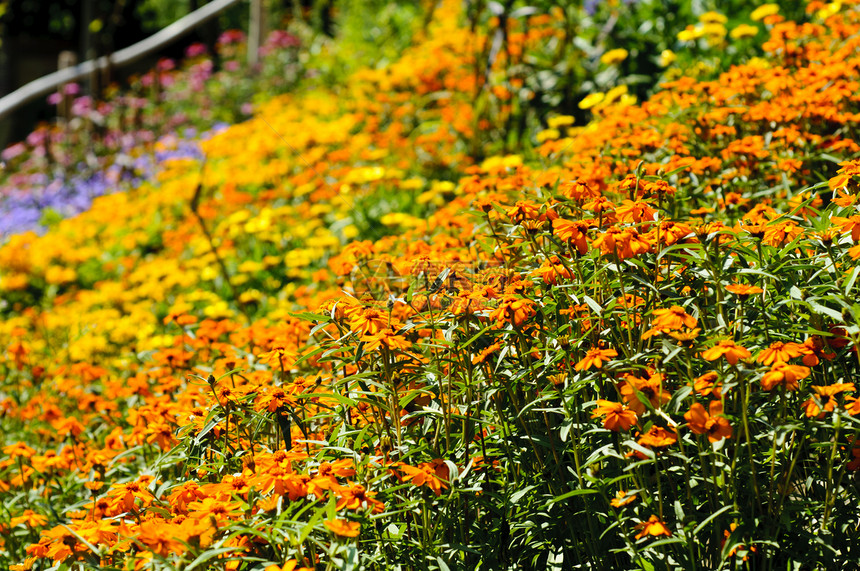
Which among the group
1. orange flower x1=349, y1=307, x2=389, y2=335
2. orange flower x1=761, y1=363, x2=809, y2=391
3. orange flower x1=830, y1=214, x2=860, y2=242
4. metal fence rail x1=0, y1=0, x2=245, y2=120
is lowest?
metal fence rail x1=0, y1=0, x2=245, y2=120

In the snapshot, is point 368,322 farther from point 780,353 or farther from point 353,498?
point 780,353

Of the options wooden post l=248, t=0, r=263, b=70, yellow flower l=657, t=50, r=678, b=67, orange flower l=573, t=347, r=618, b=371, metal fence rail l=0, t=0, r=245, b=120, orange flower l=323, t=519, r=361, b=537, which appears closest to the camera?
orange flower l=323, t=519, r=361, b=537

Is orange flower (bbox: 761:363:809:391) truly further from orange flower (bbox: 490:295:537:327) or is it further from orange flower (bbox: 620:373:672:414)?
orange flower (bbox: 490:295:537:327)

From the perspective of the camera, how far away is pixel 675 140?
2.60 m

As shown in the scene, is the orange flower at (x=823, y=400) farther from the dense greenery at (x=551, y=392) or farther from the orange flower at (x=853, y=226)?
the orange flower at (x=853, y=226)

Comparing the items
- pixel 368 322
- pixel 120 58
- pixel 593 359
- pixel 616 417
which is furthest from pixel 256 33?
pixel 616 417

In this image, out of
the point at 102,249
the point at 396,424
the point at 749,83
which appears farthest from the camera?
the point at 102,249

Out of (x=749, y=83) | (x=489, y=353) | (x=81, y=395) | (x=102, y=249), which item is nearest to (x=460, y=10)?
(x=102, y=249)

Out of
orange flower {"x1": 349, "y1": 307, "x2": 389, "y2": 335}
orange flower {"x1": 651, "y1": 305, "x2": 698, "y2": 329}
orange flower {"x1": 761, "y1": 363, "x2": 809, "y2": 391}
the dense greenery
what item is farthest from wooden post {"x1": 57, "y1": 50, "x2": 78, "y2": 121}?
orange flower {"x1": 761, "y1": 363, "x2": 809, "y2": 391}

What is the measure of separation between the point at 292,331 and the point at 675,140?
1.37m

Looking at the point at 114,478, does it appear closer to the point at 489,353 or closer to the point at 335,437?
the point at 335,437

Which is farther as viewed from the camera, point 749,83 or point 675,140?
point 749,83

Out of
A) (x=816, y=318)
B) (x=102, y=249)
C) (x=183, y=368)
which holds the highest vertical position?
(x=816, y=318)

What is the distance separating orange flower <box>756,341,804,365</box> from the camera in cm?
139
